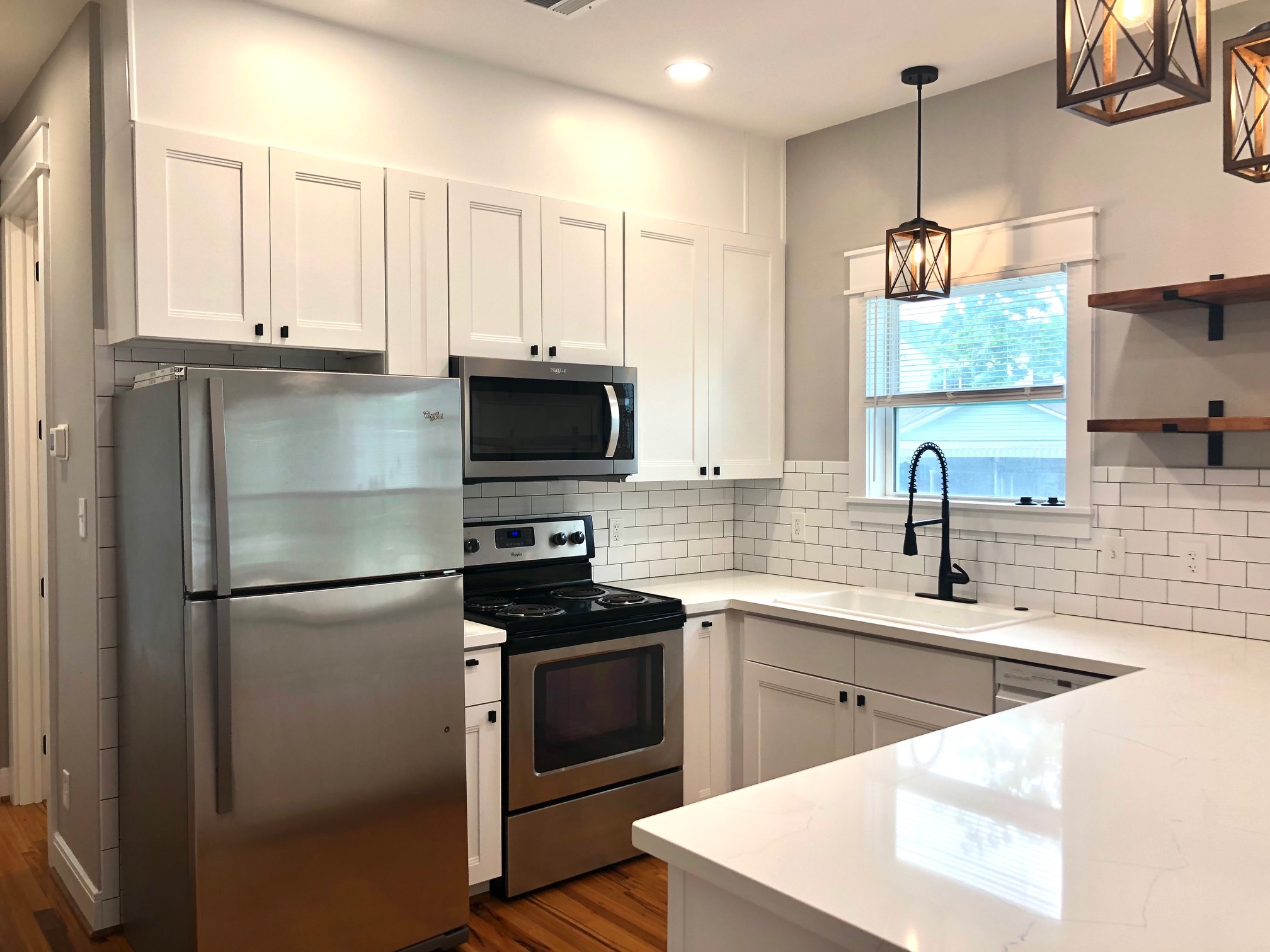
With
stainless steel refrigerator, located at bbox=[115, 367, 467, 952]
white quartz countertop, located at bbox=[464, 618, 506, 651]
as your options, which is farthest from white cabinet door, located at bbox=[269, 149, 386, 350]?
white quartz countertop, located at bbox=[464, 618, 506, 651]

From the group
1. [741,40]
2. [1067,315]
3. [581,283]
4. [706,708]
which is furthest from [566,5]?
[706,708]

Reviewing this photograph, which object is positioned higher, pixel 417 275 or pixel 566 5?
pixel 566 5

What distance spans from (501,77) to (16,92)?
74.1 inches

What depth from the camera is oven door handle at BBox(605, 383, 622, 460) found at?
11.5 ft

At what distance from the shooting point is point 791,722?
3.47 meters

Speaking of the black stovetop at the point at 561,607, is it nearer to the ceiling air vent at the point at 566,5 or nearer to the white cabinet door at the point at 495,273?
the white cabinet door at the point at 495,273

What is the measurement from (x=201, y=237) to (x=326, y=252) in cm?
35

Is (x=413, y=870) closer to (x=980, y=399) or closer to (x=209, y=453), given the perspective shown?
(x=209, y=453)

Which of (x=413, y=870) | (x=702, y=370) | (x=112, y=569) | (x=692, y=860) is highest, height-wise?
(x=702, y=370)

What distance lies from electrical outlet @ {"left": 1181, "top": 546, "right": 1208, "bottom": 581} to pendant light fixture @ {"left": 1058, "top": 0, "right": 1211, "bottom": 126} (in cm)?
190

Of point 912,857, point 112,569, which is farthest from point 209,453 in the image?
point 912,857

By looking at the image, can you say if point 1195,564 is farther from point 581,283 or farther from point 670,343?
point 581,283

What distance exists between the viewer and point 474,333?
10.6 ft

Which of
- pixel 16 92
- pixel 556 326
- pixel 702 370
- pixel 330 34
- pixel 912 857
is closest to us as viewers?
pixel 912 857
